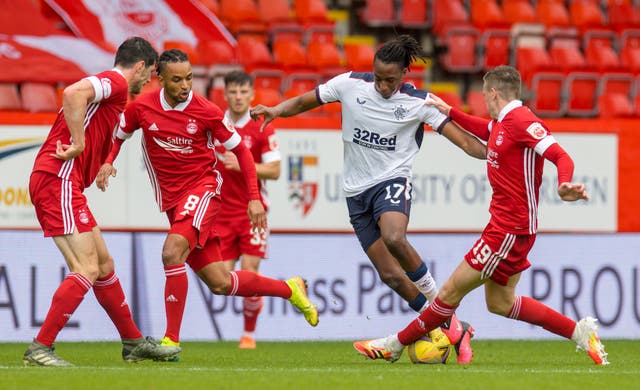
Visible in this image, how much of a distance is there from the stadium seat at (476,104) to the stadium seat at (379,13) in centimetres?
193

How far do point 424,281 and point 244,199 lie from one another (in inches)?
110

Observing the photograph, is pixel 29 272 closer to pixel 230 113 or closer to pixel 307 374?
pixel 230 113

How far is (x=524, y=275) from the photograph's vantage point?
1256 centimetres

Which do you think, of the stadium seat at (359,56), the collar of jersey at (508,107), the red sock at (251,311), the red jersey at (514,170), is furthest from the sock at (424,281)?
the stadium seat at (359,56)

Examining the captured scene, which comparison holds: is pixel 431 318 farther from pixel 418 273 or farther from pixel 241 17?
pixel 241 17

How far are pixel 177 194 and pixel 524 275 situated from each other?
4.69 meters

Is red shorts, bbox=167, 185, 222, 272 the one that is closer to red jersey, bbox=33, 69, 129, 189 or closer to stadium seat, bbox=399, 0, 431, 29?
red jersey, bbox=33, 69, 129, 189

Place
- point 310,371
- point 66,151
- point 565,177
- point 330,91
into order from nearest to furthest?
point 565,177 → point 310,371 → point 66,151 → point 330,91

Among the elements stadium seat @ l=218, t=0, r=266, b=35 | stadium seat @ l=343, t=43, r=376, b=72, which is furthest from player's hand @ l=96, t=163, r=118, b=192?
stadium seat @ l=218, t=0, r=266, b=35

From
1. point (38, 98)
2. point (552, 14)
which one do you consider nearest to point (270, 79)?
point (38, 98)

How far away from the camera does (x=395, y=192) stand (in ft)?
29.7

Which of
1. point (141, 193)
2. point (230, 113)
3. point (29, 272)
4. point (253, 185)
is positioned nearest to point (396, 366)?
point (253, 185)

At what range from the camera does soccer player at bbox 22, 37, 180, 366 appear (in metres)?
8.23

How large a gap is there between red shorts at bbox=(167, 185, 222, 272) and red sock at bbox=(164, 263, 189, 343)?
0.23 metres
